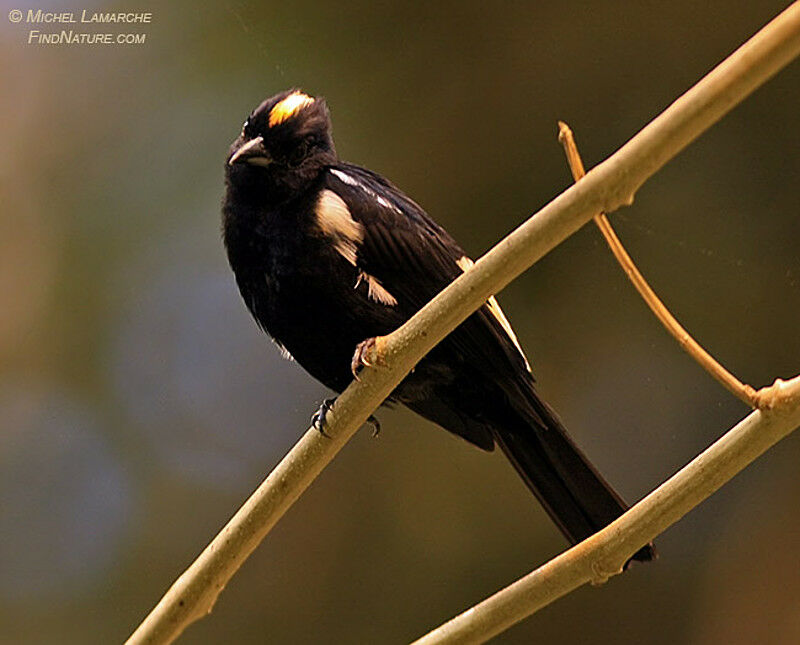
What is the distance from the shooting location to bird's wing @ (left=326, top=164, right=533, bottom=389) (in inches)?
69.1

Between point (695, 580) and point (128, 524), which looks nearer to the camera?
point (695, 580)

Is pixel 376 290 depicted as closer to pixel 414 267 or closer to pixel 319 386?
pixel 414 267

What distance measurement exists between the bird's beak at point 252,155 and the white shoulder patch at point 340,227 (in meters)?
0.13

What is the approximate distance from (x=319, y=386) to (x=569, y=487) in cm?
104

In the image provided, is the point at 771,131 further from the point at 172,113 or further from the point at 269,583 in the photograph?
the point at 269,583

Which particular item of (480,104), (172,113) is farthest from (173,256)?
(480,104)

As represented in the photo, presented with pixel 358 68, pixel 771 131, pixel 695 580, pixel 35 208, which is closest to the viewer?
pixel 771 131

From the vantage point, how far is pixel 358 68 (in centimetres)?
253

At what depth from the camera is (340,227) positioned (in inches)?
69.9

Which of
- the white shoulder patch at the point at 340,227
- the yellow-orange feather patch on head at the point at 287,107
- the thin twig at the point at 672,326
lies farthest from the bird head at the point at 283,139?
the thin twig at the point at 672,326

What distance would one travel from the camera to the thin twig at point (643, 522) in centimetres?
125

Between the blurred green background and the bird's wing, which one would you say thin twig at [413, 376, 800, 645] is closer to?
the bird's wing

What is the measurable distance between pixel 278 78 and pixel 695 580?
5.03ft

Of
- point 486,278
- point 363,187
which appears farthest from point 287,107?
point 486,278
